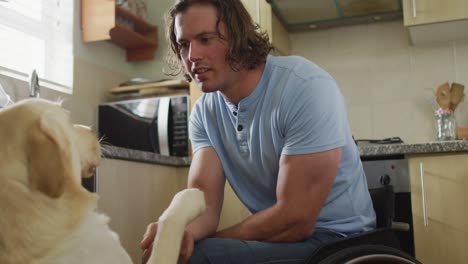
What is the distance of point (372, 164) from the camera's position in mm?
2348

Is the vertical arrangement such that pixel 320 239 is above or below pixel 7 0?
below

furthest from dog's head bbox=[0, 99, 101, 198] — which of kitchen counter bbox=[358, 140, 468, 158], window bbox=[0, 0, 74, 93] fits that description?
window bbox=[0, 0, 74, 93]

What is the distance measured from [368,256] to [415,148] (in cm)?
130

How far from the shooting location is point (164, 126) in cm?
281

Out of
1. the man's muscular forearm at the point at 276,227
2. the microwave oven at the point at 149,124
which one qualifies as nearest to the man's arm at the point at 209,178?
the man's muscular forearm at the point at 276,227

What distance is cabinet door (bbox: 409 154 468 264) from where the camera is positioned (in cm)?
216

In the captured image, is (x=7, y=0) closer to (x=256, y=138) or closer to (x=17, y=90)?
(x=17, y=90)

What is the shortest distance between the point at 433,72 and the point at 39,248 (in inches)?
99.7

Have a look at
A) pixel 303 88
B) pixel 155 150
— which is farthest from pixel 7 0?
pixel 303 88

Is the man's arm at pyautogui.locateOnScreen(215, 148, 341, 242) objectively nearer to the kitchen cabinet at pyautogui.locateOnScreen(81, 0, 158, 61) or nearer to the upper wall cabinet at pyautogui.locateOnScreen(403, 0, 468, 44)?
the upper wall cabinet at pyautogui.locateOnScreen(403, 0, 468, 44)

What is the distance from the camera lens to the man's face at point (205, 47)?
4.85 feet

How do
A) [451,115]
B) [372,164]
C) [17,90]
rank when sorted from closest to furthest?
[372,164] → [17,90] → [451,115]

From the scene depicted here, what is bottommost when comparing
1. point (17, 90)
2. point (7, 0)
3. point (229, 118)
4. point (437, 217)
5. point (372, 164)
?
point (437, 217)

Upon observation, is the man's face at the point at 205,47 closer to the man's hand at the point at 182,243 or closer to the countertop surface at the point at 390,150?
the man's hand at the point at 182,243
